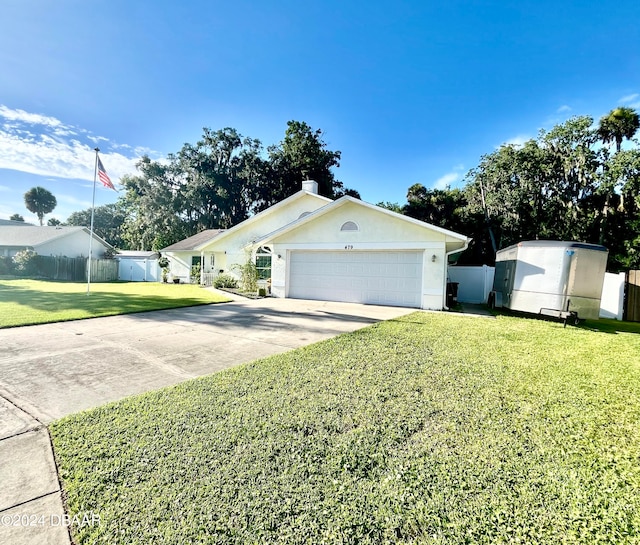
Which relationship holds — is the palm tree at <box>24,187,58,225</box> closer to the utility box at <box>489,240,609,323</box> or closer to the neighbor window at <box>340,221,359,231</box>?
the neighbor window at <box>340,221,359,231</box>

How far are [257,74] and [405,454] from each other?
1530cm

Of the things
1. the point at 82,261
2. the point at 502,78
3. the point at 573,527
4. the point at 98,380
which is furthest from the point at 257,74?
the point at 82,261

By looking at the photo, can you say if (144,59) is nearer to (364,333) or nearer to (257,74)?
(257,74)

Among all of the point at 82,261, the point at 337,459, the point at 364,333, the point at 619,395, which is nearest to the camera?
the point at 337,459

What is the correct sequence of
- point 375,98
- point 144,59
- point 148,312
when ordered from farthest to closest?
point 375,98 → point 144,59 → point 148,312

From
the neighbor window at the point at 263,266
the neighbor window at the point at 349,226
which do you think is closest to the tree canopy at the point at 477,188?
the neighbor window at the point at 263,266

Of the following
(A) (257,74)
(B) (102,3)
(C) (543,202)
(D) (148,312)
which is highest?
(A) (257,74)

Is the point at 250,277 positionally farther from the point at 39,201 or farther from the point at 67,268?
the point at 39,201

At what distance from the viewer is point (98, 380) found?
13.4 feet

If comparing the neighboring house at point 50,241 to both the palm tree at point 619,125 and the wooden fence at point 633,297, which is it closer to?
the wooden fence at point 633,297

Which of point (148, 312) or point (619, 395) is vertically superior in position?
point (619, 395)

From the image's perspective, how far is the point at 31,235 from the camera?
2653 cm

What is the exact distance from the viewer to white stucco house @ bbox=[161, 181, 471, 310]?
11.2m

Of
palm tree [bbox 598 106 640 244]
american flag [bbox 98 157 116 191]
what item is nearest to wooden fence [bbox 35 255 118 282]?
american flag [bbox 98 157 116 191]
